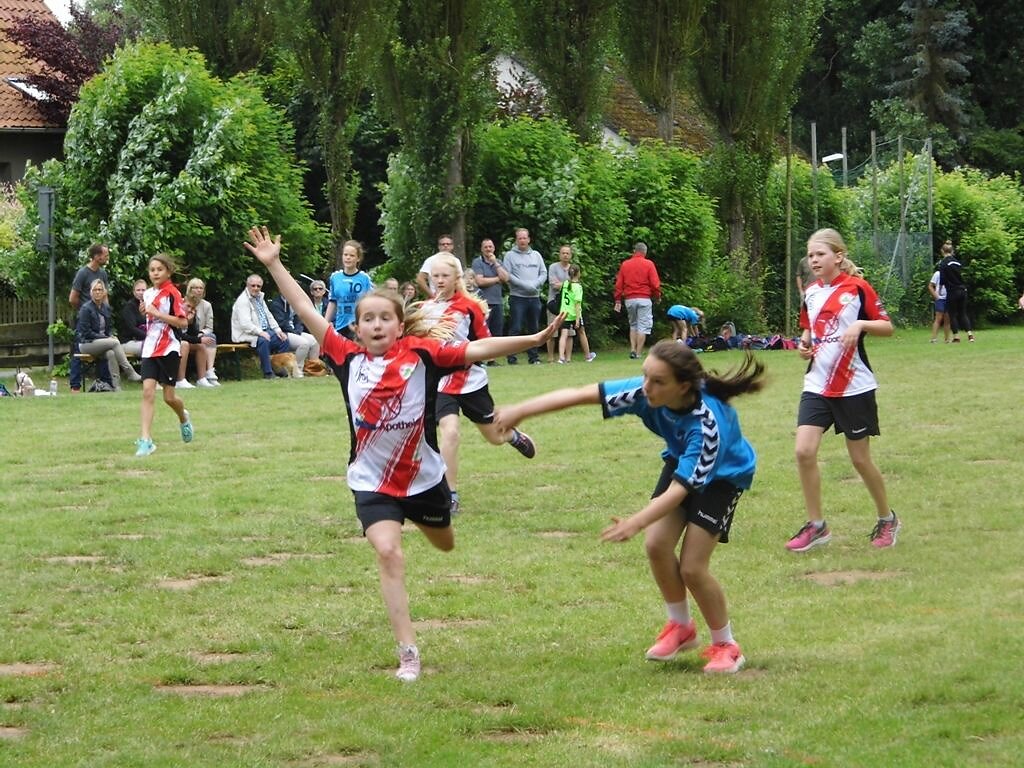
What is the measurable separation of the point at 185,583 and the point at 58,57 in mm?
30129

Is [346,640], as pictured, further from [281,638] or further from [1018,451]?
[1018,451]

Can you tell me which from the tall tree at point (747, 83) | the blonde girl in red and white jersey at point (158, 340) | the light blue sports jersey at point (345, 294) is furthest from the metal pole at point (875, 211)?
the blonde girl in red and white jersey at point (158, 340)

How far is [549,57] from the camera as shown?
30750 mm

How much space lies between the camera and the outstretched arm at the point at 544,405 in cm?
626

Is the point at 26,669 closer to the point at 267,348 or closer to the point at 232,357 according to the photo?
the point at 267,348

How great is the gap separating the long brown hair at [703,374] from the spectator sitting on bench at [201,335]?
16.8 meters

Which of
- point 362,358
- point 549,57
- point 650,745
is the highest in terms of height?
point 549,57

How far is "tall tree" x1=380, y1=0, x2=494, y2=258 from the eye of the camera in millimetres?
27984

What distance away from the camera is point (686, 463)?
663 cm

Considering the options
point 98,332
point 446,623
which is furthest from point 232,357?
point 446,623

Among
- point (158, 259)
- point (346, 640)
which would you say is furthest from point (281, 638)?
point (158, 259)

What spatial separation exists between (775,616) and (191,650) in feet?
9.32

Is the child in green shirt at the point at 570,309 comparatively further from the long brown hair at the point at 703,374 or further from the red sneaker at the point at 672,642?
the long brown hair at the point at 703,374

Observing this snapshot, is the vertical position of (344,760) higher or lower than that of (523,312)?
lower
